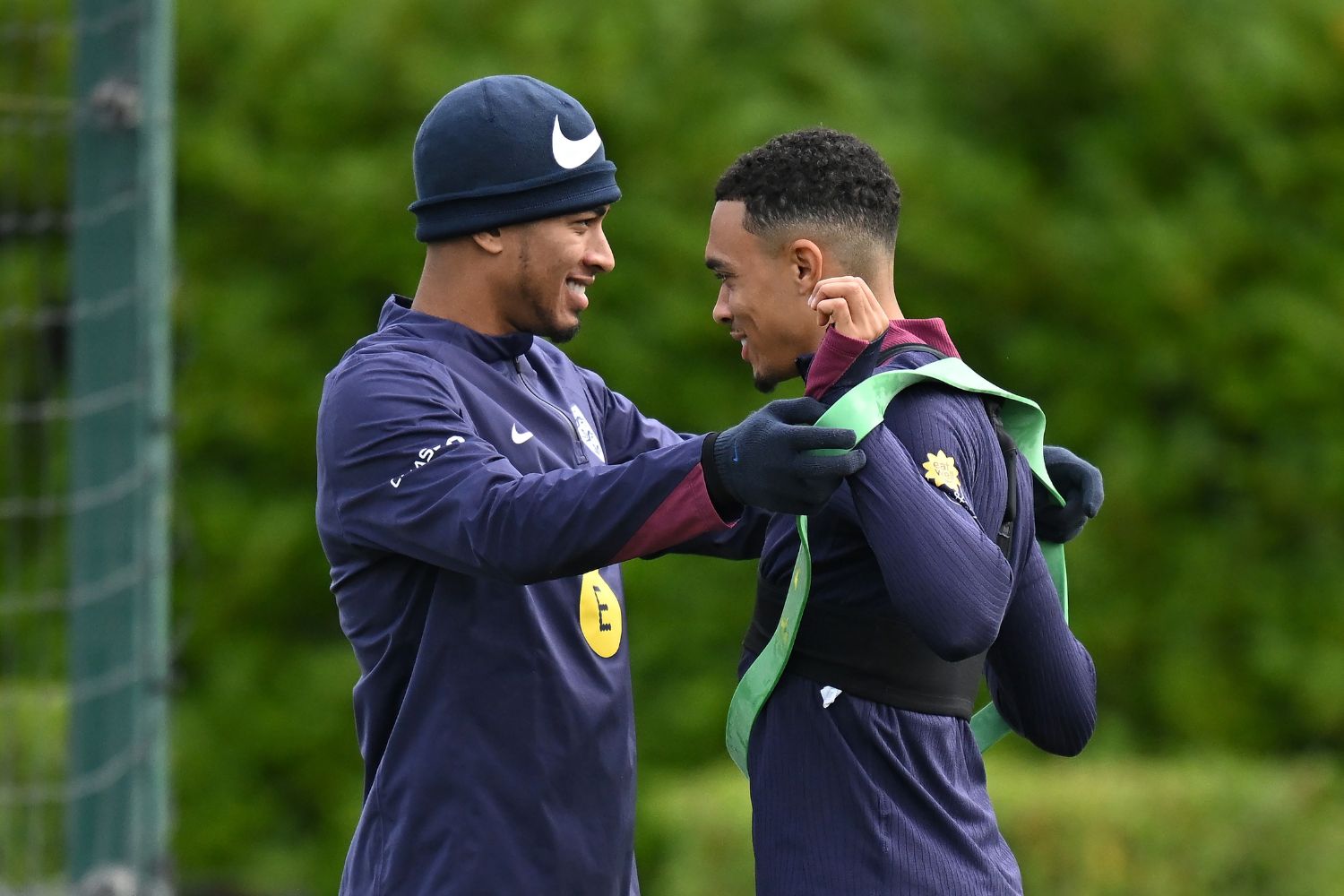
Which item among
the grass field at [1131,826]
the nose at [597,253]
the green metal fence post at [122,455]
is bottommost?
the grass field at [1131,826]

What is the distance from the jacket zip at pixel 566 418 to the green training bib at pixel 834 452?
20.9 inches

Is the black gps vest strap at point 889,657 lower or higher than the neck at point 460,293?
lower

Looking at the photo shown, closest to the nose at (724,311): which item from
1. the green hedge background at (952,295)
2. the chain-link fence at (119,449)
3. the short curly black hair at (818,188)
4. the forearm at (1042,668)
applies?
the short curly black hair at (818,188)

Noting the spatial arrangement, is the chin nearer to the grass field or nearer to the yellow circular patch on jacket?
the yellow circular patch on jacket

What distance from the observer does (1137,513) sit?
6020 mm

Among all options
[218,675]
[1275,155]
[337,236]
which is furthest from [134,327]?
[1275,155]

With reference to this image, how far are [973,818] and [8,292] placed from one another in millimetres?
4557

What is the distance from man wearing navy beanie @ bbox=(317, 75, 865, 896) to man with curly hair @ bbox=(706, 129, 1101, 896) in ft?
0.73

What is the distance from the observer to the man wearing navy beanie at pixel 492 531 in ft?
8.69

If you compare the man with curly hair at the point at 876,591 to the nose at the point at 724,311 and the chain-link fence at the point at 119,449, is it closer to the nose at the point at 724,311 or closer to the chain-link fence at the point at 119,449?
the nose at the point at 724,311

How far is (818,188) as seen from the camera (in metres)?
2.84

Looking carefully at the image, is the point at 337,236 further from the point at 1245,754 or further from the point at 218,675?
the point at 1245,754

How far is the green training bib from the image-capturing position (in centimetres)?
254

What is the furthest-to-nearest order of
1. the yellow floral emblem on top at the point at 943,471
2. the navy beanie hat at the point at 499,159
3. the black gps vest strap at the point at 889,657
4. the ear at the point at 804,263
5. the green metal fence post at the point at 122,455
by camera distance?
the green metal fence post at the point at 122,455 < the navy beanie hat at the point at 499,159 < the ear at the point at 804,263 < the black gps vest strap at the point at 889,657 < the yellow floral emblem on top at the point at 943,471
